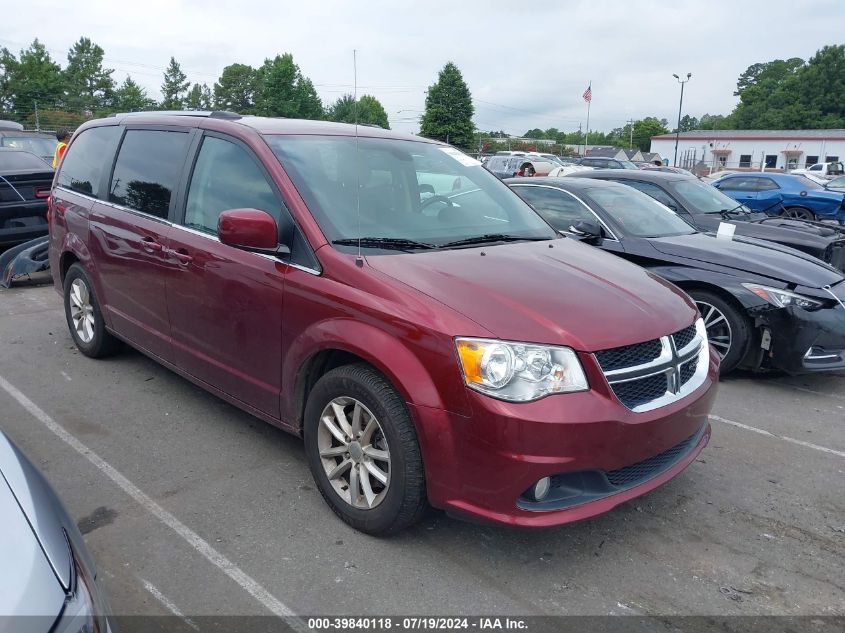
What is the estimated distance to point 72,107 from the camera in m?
60.1

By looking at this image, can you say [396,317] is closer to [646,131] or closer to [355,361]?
[355,361]

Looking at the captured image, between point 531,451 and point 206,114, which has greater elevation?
point 206,114

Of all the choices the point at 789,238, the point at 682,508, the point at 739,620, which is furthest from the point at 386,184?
the point at 789,238

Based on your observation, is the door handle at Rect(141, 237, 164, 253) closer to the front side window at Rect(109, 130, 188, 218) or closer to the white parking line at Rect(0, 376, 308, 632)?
the front side window at Rect(109, 130, 188, 218)

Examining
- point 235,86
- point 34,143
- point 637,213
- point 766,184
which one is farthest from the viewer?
point 235,86

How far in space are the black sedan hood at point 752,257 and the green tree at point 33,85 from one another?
63.6 m

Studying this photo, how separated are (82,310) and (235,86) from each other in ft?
160

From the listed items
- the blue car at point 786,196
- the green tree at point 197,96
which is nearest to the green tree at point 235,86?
the green tree at point 197,96

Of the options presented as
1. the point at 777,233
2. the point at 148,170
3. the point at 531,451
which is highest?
the point at 148,170

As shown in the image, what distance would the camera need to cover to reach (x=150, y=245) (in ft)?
14.1

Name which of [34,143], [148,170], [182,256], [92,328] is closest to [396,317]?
[182,256]

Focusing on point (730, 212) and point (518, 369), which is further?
point (730, 212)

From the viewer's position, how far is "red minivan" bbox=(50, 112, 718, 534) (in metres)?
2.74

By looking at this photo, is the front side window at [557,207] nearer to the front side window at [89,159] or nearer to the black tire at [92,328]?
the front side window at [89,159]
